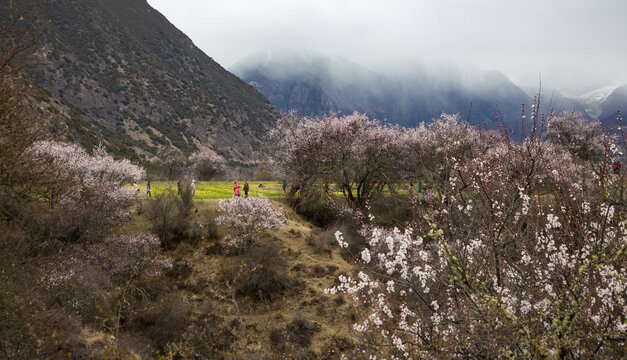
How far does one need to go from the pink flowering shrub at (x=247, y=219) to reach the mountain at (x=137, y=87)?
46123mm

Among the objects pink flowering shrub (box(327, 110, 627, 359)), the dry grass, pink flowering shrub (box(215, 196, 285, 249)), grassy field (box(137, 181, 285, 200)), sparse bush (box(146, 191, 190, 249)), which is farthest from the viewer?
grassy field (box(137, 181, 285, 200))

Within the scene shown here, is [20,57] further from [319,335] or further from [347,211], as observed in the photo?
[347,211]

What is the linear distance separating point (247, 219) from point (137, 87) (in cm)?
8430

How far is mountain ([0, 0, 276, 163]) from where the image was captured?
233 ft

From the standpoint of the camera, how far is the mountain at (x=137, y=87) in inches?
2795

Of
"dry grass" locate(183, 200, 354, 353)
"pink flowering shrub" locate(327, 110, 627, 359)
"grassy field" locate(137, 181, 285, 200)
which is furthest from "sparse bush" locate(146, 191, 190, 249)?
"pink flowering shrub" locate(327, 110, 627, 359)

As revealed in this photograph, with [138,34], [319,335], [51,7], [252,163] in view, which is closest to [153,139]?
[252,163]

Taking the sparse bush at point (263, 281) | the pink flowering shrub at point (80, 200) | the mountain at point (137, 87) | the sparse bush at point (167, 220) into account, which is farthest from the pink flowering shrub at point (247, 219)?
the mountain at point (137, 87)

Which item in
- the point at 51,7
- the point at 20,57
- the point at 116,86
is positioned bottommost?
the point at 20,57

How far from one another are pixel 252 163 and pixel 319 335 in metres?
80.2

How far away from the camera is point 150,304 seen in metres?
16.4

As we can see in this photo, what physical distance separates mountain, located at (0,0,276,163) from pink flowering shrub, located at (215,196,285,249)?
151ft

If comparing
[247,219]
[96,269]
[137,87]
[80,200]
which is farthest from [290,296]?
[137,87]

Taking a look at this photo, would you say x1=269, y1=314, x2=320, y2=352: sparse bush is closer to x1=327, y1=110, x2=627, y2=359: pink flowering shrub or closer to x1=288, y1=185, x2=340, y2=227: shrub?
x1=327, y1=110, x2=627, y2=359: pink flowering shrub
